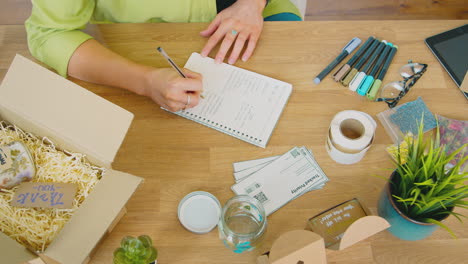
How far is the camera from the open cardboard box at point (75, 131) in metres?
Answer: 0.64

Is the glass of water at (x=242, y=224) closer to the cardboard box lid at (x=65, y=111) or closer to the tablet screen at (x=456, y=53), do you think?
the cardboard box lid at (x=65, y=111)

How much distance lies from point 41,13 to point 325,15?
1544 mm

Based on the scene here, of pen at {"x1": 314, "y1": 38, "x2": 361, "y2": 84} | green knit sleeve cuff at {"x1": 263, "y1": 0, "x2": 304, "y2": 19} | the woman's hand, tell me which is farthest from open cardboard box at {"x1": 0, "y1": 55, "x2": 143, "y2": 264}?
green knit sleeve cuff at {"x1": 263, "y1": 0, "x2": 304, "y2": 19}

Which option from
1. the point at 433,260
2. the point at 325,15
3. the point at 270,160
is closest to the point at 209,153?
the point at 270,160

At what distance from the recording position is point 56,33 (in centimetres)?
98

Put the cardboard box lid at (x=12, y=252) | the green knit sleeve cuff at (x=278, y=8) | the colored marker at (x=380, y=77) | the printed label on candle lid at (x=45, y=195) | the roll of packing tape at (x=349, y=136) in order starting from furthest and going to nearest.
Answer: the green knit sleeve cuff at (x=278, y=8), the colored marker at (x=380, y=77), the roll of packing tape at (x=349, y=136), the printed label on candle lid at (x=45, y=195), the cardboard box lid at (x=12, y=252)

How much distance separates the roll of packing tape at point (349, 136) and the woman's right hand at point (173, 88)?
321mm

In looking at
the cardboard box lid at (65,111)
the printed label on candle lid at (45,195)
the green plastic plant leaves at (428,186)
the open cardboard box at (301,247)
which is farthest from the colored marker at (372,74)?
the printed label on candle lid at (45,195)

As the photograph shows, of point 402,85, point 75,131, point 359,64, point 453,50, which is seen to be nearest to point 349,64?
point 359,64

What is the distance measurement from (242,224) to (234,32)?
0.51 meters

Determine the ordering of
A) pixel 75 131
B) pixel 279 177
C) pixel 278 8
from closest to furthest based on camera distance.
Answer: pixel 75 131 → pixel 279 177 → pixel 278 8

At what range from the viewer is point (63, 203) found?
28.0 inches

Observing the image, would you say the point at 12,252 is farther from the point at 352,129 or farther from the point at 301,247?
the point at 352,129

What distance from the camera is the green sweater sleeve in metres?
0.96
